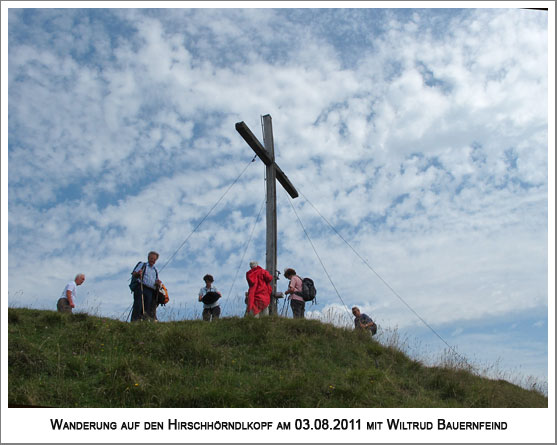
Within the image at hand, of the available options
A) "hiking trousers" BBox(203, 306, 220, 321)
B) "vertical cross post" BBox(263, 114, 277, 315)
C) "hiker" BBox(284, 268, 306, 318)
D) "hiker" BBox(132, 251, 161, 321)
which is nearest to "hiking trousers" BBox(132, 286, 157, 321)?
"hiker" BBox(132, 251, 161, 321)

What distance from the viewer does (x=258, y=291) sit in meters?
10.9

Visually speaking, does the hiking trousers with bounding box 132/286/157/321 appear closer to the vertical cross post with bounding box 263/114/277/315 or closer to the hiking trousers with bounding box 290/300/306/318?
the vertical cross post with bounding box 263/114/277/315

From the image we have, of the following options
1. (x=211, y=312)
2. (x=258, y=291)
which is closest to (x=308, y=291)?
(x=258, y=291)

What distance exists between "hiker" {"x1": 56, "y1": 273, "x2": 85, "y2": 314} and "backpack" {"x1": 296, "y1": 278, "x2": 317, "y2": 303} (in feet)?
14.7

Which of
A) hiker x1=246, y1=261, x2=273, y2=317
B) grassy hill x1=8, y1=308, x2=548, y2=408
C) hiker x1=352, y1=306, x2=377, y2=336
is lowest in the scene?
grassy hill x1=8, y1=308, x2=548, y2=408

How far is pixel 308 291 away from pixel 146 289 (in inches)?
129

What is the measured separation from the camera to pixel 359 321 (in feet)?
36.0

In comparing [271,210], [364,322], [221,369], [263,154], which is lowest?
[221,369]

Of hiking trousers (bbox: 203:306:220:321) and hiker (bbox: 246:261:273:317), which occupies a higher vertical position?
hiker (bbox: 246:261:273:317)

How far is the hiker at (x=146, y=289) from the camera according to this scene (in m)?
10.4

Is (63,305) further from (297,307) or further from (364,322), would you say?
(364,322)

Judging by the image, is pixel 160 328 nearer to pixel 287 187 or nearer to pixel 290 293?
pixel 290 293

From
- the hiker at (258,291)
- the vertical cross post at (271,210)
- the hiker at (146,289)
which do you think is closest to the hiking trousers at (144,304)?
the hiker at (146,289)

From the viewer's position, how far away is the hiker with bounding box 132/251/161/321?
10.4m
